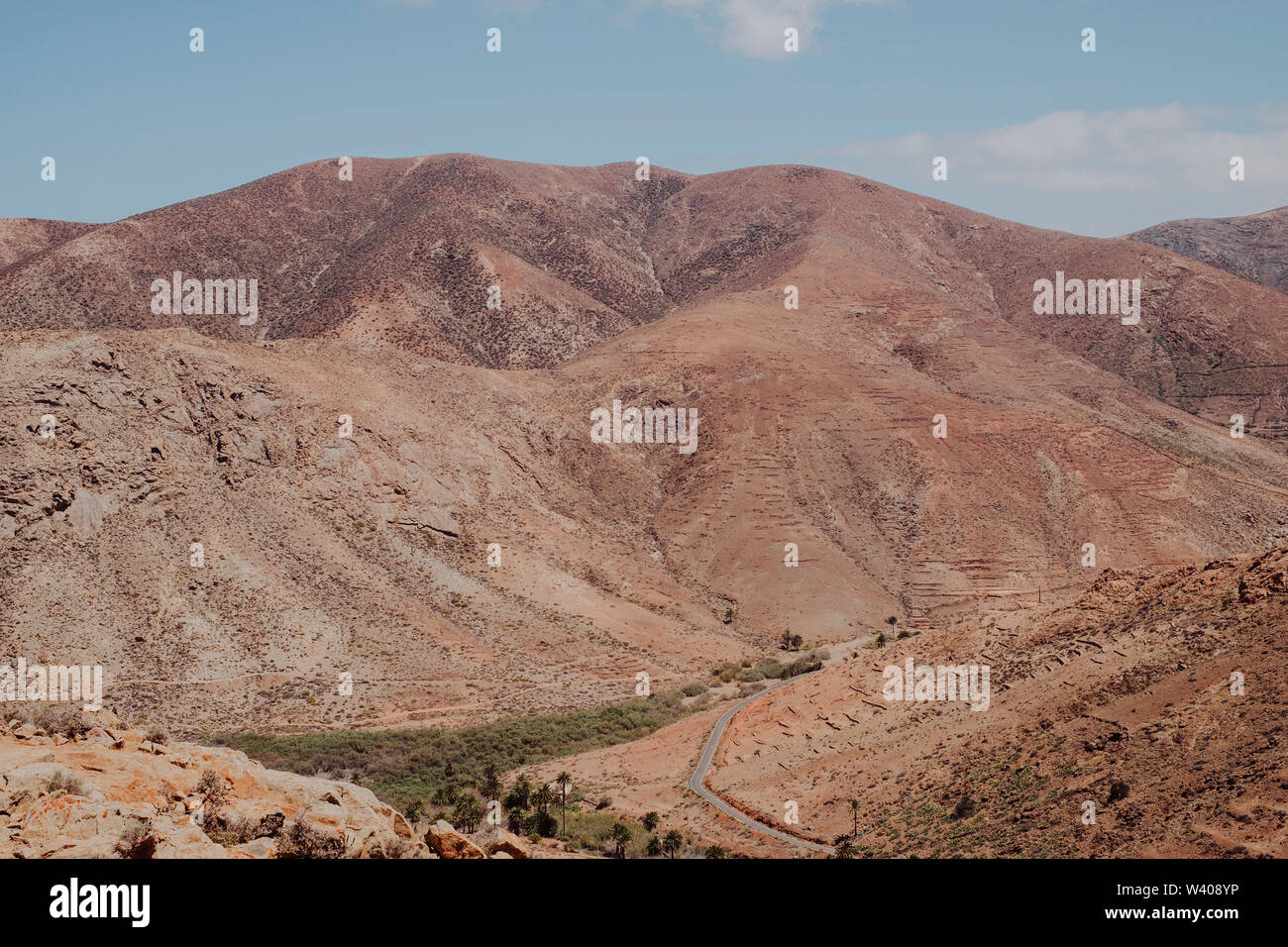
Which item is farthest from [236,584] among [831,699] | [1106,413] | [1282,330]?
[1282,330]

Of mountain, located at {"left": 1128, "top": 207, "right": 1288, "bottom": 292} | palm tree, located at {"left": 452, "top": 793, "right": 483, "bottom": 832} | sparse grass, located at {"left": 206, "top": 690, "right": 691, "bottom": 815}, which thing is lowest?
sparse grass, located at {"left": 206, "top": 690, "right": 691, "bottom": 815}

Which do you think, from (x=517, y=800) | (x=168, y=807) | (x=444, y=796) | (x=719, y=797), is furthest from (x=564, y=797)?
(x=168, y=807)

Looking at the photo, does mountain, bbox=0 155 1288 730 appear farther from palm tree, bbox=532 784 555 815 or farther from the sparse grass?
palm tree, bbox=532 784 555 815

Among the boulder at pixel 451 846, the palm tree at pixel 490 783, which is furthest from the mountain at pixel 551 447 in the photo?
the boulder at pixel 451 846

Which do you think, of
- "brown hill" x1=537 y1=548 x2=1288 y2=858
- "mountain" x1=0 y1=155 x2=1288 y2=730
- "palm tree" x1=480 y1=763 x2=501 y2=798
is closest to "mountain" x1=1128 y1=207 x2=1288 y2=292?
"mountain" x1=0 y1=155 x2=1288 y2=730

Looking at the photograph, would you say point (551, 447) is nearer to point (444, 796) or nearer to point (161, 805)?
point (444, 796)
